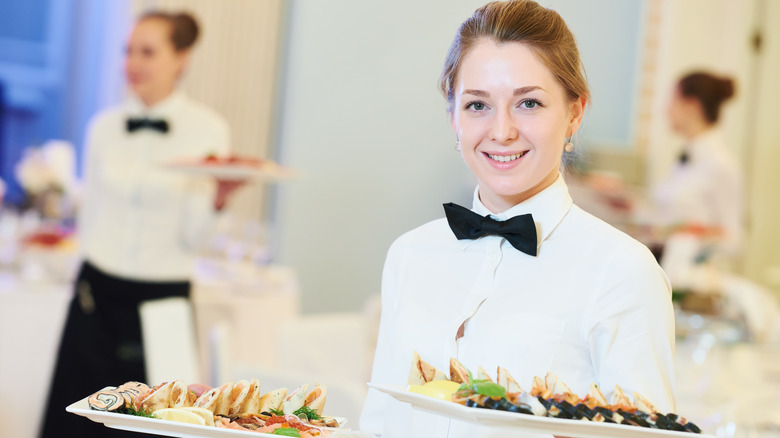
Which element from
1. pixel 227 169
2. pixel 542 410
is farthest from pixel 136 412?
pixel 227 169

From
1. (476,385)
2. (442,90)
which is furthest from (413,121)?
(476,385)

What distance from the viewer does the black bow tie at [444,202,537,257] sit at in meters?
1.25

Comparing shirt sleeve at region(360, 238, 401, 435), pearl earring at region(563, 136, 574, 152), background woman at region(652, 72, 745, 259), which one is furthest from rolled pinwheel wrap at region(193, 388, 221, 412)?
background woman at region(652, 72, 745, 259)

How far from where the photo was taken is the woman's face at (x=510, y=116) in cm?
122

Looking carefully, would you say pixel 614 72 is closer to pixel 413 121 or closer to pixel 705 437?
pixel 413 121

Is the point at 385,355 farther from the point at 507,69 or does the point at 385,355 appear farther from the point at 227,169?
the point at 227,169

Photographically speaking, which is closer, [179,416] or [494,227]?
[179,416]

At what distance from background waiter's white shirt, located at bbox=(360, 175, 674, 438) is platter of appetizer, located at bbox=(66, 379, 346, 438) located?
0.21 m

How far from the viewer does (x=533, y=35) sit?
123cm

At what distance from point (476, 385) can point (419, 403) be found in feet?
0.21

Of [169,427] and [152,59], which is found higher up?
[152,59]

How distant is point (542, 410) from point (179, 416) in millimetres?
408

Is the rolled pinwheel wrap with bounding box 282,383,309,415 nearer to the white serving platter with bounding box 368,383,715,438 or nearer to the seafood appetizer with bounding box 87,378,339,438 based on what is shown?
the seafood appetizer with bounding box 87,378,339,438

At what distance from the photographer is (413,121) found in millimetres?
5676
